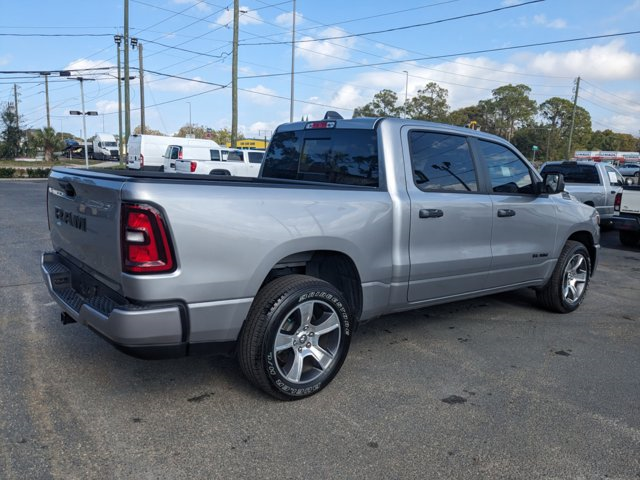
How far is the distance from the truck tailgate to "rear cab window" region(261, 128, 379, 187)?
6.00 feet

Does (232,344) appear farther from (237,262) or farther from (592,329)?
(592,329)

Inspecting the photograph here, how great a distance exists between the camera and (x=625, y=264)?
8977 millimetres

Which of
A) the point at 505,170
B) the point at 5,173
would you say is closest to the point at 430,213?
the point at 505,170

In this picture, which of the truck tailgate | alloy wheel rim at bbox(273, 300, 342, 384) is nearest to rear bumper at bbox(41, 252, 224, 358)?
the truck tailgate

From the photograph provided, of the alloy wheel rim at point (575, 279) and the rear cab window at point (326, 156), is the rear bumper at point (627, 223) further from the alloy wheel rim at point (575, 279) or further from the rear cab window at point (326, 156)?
the rear cab window at point (326, 156)

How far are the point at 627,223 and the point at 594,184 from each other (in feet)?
8.73

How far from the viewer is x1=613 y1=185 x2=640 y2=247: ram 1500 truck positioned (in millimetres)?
10414

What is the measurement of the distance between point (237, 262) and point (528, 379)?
92.9 inches

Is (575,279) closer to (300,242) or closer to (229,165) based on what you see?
(300,242)

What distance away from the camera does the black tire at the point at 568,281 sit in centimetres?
540

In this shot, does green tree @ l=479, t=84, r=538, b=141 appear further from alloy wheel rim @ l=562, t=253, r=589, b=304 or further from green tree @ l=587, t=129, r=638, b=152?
alloy wheel rim @ l=562, t=253, r=589, b=304

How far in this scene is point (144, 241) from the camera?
268 cm

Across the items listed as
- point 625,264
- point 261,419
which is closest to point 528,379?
point 261,419

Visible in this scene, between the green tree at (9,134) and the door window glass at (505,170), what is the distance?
4555 centimetres
